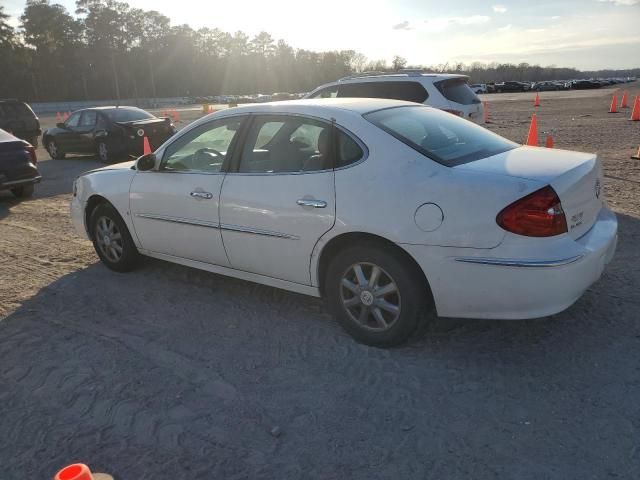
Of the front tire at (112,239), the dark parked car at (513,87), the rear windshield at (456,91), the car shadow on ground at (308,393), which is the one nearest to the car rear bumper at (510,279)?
the car shadow on ground at (308,393)

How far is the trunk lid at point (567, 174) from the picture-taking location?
3.15m

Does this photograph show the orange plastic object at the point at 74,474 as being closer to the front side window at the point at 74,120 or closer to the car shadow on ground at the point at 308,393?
the car shadow on ground at the point at 308,393

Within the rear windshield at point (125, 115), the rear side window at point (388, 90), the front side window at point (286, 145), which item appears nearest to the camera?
the front side window at point (286, 145)

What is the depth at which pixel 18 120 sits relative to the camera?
17125 mm

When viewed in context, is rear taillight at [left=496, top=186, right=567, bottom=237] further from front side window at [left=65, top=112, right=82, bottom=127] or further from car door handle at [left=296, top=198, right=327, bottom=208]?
front side window at [left=65, top=112, right=82, bottom=127]

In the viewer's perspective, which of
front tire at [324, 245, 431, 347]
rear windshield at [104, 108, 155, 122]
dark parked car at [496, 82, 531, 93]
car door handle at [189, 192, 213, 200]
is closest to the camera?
front tire at [324, 245, 431, 347]

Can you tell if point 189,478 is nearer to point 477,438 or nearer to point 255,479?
point 255,479

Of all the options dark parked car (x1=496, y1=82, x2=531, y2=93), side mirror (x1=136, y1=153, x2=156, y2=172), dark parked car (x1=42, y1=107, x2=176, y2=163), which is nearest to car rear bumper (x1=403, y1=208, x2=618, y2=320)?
side mirror (x1=136, y1=153, x2=156, y2=172)

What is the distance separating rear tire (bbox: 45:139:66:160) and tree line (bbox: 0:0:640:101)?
205 ft

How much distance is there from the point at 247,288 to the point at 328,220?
5.11 feet

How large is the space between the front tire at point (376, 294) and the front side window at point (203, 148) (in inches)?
54.9

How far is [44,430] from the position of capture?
9.66ft

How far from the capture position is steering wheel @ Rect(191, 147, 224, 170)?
173 inches

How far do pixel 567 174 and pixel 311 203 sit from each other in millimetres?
1593
